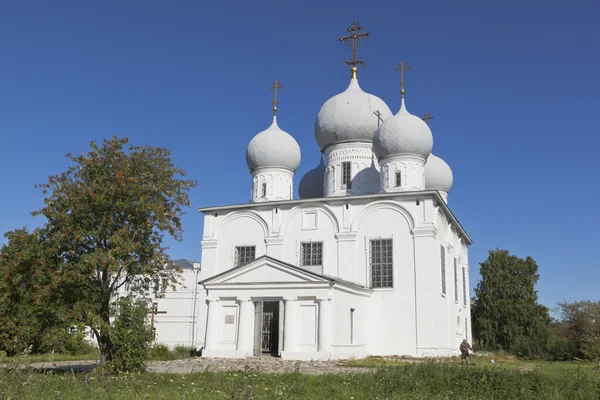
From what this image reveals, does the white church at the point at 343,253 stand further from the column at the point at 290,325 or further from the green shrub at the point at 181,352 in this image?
the green shrub at the point at 181,352

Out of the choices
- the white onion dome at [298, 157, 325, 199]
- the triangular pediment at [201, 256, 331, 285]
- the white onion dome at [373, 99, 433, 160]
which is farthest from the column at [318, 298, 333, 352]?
the white onion dome at [298, 157, 325, 199]

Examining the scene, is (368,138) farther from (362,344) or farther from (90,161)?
(90,161)

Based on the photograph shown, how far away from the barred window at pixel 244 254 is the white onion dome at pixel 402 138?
761 cm

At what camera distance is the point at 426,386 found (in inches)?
441

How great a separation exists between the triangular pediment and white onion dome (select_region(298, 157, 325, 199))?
11346 mm

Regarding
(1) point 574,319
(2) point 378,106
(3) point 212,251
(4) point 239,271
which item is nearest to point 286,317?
(4) point 239,271

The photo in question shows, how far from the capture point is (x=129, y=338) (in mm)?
13703

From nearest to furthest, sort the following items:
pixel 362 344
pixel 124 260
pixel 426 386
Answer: pixel 426 386 < pixel 124 260 < pixel 362 344

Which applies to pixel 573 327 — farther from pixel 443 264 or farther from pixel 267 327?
pixel 267 327

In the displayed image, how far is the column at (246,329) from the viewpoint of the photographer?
22.5m

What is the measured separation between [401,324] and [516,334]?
16.0m

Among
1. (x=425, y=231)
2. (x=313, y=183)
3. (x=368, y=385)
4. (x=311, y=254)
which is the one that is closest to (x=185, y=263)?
(x=313, y=183)

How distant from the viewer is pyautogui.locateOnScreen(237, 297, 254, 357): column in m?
22.5

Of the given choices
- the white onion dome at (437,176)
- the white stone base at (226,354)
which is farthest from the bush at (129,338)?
the white onion dome at (437,176)
